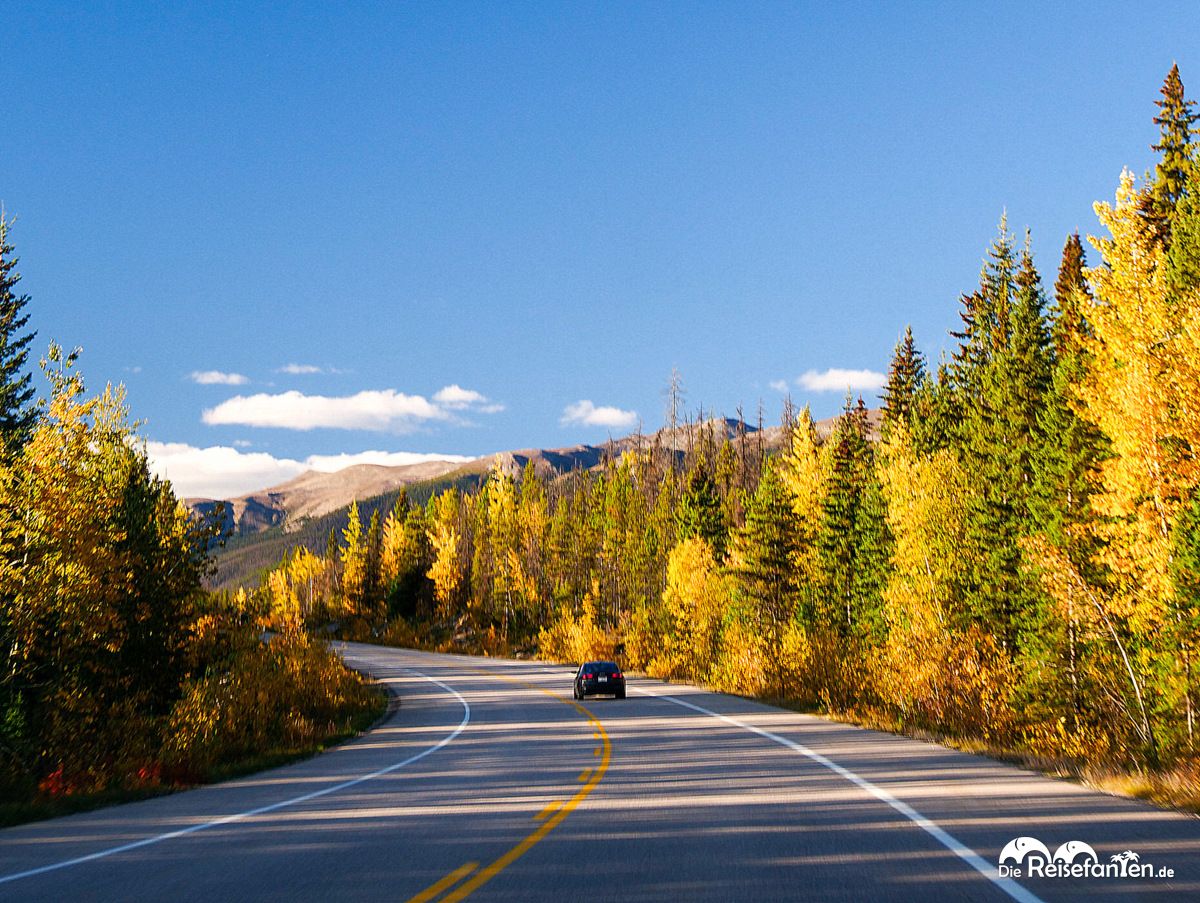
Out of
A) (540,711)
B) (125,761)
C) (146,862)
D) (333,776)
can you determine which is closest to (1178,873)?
(146,862)

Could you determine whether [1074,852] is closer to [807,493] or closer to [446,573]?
[807,493]

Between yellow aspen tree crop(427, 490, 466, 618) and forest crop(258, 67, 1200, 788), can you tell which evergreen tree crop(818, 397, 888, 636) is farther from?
yellow aspen tree crop(427, 490, 466, 618)

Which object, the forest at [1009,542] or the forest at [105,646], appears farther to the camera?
the forest at [1009,542]

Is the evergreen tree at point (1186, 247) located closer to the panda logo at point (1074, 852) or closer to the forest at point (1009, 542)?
the forest at point (1009, 542)

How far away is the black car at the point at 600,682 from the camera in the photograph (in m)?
34.5

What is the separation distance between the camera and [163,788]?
1413 cm

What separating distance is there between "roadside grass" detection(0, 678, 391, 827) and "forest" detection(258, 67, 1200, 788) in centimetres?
814

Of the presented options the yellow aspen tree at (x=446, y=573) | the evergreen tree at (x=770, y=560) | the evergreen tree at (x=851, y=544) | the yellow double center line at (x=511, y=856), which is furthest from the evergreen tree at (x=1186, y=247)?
the yellow aspen tree at (x=446, y=573)

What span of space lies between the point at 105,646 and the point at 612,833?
15.2 meters

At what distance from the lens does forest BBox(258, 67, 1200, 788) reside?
63.4 feet

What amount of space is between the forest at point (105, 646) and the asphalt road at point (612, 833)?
1994mm

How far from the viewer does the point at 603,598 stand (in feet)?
277

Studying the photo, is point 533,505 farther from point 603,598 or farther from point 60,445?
point 60,445

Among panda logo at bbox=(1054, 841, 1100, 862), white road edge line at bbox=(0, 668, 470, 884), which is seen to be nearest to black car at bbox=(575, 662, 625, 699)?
white road edge line at bbox=(0, 668, 470, 884)
